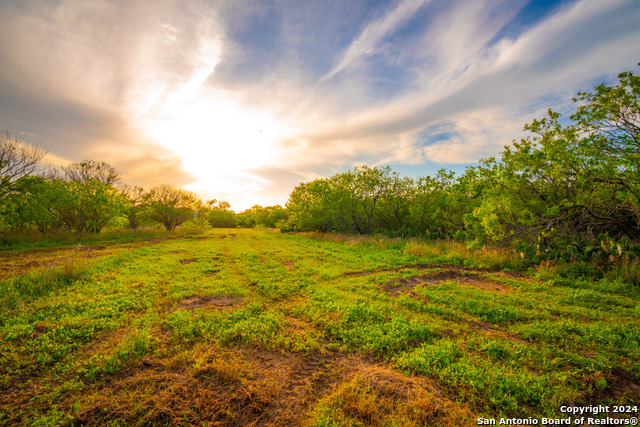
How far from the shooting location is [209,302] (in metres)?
6.85

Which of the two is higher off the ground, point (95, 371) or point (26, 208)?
point (26, 208)

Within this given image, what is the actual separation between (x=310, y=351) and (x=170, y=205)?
50.5 meters

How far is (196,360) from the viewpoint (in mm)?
4023

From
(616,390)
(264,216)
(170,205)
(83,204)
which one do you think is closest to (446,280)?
(616,390)

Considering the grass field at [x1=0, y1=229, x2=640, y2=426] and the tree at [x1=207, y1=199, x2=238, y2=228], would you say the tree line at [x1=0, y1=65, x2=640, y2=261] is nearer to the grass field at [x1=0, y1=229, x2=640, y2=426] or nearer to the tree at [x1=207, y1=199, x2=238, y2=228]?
the grass field at [x1=0, y1=229, x2=640, y2=426]

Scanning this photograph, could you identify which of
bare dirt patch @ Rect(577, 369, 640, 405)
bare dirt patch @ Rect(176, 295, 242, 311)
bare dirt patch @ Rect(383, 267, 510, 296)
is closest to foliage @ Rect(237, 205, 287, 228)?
bare dirt patch @ Rect(383, 267, 510, 296)

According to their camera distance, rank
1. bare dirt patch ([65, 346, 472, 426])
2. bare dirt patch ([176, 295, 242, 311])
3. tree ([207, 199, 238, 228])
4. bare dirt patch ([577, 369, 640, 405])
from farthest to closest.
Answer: tree ([207, 199, 238, 228])
bare dirt patch ([176, 295, 242, 311])
bare dirt patch ([577, 369, 640, 405])
bare dirt patch ([65, 346, 472, 426])

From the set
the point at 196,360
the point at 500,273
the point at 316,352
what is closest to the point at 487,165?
the point at 500,273

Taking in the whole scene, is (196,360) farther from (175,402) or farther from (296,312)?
(296,312)

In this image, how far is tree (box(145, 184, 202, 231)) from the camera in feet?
144

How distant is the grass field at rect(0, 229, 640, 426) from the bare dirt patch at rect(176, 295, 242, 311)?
0.19 feet

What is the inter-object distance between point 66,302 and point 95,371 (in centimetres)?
431

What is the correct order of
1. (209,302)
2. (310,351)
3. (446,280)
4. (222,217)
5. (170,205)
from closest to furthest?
(310,351)
(209,302)
(446,280)
(170,205)
(222,217)

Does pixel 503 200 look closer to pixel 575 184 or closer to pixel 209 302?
pixel 575 184
